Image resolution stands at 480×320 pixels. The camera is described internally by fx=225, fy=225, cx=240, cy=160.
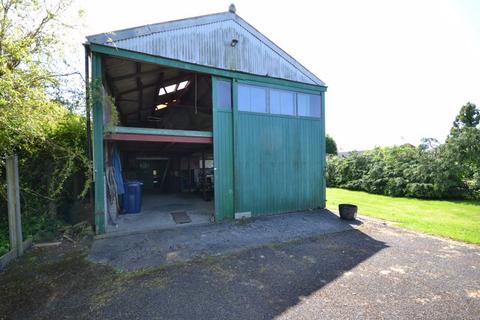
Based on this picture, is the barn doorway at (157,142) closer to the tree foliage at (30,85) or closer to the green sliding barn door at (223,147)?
the green sliding barn door at (223,147)

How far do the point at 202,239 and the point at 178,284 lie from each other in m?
1.94

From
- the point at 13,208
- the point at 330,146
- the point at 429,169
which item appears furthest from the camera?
the point at 330,146

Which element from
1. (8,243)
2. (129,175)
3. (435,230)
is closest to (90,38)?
(8,243)

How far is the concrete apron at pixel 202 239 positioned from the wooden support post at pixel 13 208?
1.25 meters

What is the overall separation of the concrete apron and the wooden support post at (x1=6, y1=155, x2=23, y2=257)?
4.09 feet

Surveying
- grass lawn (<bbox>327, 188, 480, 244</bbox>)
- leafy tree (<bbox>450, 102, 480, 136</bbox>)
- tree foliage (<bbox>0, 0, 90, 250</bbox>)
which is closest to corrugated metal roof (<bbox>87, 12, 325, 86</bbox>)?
tree foliage (<bbox>0, 0, 90, 250</bbox>)

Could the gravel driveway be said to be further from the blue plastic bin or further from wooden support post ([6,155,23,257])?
the blue plastic bin

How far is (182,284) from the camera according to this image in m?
3.29

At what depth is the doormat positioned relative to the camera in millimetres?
6539

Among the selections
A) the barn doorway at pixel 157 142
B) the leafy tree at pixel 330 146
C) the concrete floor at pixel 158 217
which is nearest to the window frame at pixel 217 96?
the barn doorway at pixel 157 142

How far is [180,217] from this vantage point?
274 inches

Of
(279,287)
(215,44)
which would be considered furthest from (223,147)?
(279,287)

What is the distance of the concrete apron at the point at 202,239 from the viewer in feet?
13.8

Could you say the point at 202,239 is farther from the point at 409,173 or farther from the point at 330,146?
the point at 330,146
